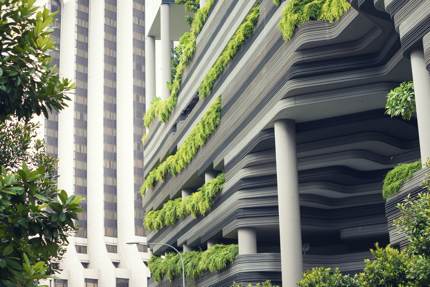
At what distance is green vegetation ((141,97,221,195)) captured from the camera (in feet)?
180

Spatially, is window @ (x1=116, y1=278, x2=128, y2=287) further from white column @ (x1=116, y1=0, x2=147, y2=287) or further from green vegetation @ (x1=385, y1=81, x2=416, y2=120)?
green vegetation @ (x1=385, y1=81, x2=416, y2=120)

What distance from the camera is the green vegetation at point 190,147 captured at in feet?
180

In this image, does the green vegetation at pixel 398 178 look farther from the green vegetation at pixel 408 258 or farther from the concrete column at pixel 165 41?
the concrete column at pixel 165 41

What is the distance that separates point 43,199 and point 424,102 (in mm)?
20757

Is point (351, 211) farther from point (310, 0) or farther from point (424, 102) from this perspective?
point (424, 102)

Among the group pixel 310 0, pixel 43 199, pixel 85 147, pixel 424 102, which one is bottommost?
pixel 43 199

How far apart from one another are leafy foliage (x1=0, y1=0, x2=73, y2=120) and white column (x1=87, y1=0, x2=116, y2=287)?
13512cm

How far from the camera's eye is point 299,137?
1852 inches

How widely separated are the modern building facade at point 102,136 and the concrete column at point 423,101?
11889cm

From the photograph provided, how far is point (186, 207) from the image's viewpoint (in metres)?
60.9

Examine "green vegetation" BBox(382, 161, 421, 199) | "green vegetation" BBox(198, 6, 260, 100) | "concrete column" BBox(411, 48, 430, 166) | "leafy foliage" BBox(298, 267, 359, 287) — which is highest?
"green vegetation" BBox(198, 6, 260, 100)

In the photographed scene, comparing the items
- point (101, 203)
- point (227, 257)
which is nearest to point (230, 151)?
point (227, 257)

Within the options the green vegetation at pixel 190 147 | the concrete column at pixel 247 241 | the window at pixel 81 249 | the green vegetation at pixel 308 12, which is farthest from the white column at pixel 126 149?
the green vegetation at pixel 308 12

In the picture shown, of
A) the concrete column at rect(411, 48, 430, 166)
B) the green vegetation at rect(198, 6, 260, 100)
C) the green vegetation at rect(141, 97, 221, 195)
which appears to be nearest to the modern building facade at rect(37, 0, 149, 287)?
the green vegetation at rect(141, 97, 221, 195)
